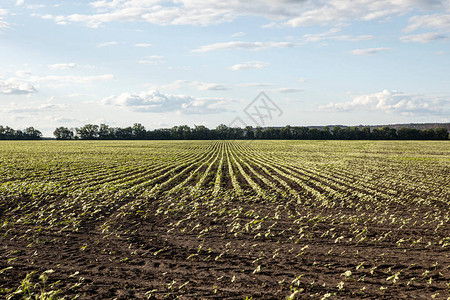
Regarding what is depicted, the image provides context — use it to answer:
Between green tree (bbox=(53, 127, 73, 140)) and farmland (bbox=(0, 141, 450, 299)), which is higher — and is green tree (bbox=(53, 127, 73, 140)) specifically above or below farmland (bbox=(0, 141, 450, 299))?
above

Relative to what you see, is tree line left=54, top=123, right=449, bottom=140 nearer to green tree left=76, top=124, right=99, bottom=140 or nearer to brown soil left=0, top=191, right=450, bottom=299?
green tree left=76, top=124, right=99, bottom=140

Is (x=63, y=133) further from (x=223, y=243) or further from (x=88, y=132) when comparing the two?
(x=223, y=243)

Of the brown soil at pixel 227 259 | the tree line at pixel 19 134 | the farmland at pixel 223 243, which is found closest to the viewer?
the brown soil at pixel 227 259

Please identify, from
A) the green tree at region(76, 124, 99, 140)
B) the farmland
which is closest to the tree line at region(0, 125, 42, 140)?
the green tree at region(76, 124, 99, 140)

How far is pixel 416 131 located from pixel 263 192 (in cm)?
13756

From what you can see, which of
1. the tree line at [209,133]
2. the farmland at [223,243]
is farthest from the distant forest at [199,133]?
the farmland at [223,243]

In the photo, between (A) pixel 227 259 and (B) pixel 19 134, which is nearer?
(A) pixel 227 259

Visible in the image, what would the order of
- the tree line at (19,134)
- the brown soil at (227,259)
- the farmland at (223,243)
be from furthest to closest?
the tree line at (19,134) → the farmland at (223,243) → the brown soil at (227,259)

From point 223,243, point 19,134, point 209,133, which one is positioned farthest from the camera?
point 209,133

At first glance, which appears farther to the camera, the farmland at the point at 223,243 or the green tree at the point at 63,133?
the green tree at the point at 63,133

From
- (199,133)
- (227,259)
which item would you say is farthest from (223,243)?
(199,133)

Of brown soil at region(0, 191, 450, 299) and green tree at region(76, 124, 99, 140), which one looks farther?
green tree at region(76, 124, 99, 140)

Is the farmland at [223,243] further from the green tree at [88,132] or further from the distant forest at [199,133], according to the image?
the green tree at [88,132]

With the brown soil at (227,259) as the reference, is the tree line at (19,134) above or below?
above
